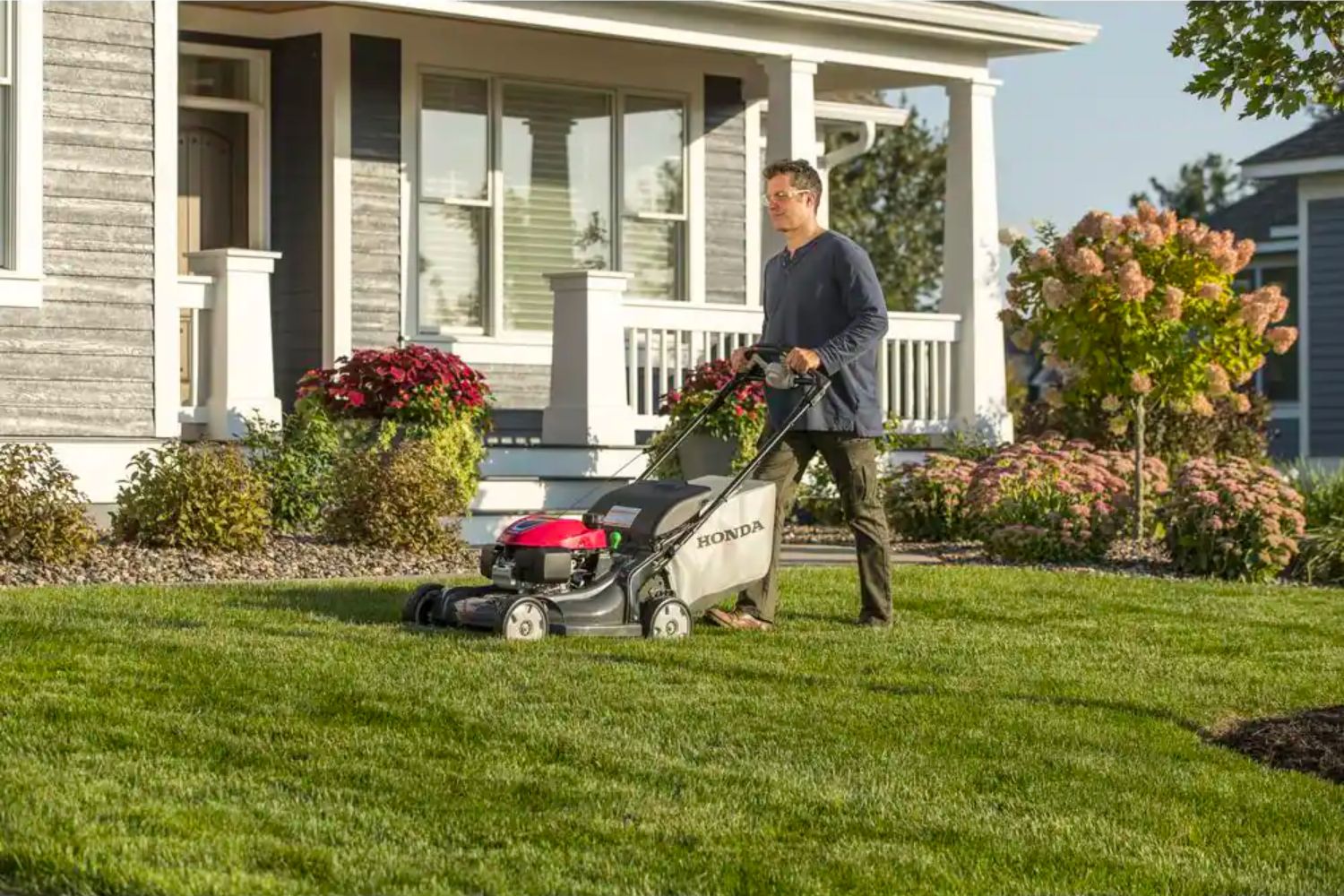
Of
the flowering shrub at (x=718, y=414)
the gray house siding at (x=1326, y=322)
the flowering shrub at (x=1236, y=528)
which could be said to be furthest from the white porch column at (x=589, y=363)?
the gray house siding at (x=1326, y=322)

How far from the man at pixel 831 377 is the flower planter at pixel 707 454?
5.20 m

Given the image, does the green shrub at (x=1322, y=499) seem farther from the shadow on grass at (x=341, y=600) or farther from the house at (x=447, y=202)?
the shadow on grass at (x=341, y=600)

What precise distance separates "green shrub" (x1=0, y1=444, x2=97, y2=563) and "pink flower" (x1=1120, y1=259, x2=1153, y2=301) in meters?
7.33

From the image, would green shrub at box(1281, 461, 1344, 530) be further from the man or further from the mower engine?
the mower engine

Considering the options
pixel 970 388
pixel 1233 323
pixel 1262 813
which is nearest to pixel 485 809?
pixel 1262 813

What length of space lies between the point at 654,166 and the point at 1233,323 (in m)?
5.17

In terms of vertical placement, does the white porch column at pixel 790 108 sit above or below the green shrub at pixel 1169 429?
above

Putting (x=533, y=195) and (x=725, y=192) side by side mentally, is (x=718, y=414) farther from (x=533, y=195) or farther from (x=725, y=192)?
(x=725, y=192)

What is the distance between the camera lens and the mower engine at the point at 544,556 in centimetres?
844

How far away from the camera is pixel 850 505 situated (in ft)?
30.9

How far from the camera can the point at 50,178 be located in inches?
514

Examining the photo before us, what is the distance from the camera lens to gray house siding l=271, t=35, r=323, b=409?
53.8 ft

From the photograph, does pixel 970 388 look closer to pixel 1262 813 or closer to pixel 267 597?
pixel 267 597

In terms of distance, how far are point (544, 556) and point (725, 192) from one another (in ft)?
35.5
